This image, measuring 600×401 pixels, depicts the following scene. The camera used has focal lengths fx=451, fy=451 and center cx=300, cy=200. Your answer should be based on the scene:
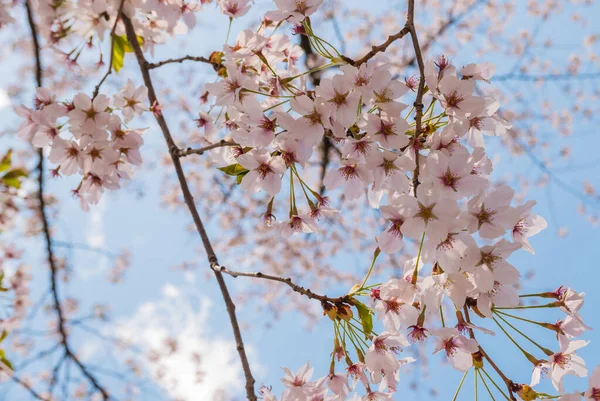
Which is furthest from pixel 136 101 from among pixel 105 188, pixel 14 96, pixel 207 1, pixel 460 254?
pixel 14 96

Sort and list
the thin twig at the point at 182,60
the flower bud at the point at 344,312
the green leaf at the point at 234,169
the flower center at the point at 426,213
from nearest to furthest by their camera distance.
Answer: the flower center at the point at 426,213 < the flower bud at the point at 344,312 < the green leaf at the point at 234,169 < the thin twig at the point at 182,60

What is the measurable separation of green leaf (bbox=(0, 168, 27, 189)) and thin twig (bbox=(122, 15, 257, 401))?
766mm

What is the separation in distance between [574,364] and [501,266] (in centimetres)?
43

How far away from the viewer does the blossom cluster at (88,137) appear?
1794 millimetres

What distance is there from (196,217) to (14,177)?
1.02 meters

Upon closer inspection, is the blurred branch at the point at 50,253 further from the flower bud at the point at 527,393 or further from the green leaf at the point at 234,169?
the flower bud at the point at 527,393

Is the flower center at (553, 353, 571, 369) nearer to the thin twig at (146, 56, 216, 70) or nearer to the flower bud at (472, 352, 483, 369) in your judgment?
the flower bud at (472, 352, 483, 369)

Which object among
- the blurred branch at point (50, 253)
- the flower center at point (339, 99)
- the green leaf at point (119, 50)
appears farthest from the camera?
the blurred branch at point (50, 253)

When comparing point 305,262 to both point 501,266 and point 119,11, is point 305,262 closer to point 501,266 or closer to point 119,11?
point 119,11

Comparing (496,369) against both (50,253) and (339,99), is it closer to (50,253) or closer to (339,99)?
(339,99)

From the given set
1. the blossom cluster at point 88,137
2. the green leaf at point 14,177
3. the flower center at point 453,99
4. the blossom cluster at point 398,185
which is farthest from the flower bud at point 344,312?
the green leaf at point 14,177

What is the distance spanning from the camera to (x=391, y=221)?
4.28ft

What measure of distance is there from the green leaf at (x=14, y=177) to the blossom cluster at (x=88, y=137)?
0.46m

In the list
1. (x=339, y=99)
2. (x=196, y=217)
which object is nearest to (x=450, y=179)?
(x=339, y=99)
